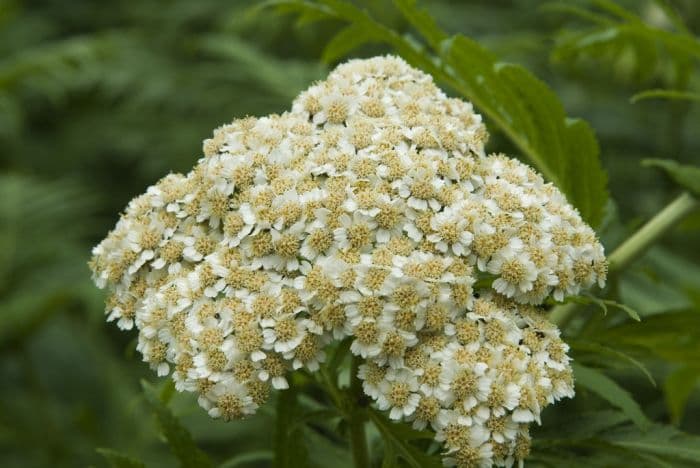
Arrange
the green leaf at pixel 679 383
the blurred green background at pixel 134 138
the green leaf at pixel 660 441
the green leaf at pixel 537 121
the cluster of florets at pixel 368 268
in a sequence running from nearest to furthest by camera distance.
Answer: the cluster of florets at pixel 368 268
the green leaf at pixel 660 441
the green leaf at pixel 537 121
the green leaf at pixel 679 383
the blurred green background at pixel 134 138

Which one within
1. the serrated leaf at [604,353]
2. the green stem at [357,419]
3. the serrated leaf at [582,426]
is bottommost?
the serrated leaf at [582,426]

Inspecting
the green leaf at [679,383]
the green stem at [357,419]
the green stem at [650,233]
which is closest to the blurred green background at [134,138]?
the green leaf at [679,383]

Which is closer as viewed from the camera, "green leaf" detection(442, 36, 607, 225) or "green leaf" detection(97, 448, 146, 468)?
"green leaf" detection(97, 448, 146, 468)

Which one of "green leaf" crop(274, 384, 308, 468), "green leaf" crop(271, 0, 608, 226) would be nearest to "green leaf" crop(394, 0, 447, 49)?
"green leaf" crop(271, 0, 608, 226)

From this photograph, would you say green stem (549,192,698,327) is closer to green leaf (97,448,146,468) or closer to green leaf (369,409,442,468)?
green leaf (369,409,442,468)

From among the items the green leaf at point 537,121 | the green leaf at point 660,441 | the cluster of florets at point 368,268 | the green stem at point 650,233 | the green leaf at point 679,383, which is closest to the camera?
the cluster of florets at point 368,268

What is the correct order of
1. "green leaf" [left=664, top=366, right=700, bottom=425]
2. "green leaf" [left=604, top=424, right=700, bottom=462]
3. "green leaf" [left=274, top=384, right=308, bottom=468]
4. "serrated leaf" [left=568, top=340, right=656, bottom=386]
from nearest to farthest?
1. "serrated leaf" [left=568, top=340, right=656, bottom=386]
2. "green leaf" [left=604, top=424, right=700, bottom=462]
3. "green leaf" [left=274, top=384, right=308, bottom=468]
4. "green leaf" [left=664, top=366, right=700, bottom=425]

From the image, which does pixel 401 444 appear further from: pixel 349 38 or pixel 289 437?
pixel 349 38

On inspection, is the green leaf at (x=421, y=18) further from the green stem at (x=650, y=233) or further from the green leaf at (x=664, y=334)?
the green leaf at (x=664, y=334)
